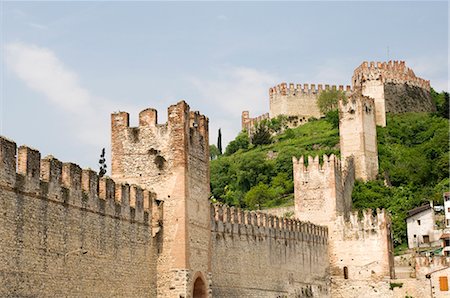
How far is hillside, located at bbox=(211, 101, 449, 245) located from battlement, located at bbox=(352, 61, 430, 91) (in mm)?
3813

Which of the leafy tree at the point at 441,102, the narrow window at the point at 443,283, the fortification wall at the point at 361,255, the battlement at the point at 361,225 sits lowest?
the narrow window at the point at 443,283

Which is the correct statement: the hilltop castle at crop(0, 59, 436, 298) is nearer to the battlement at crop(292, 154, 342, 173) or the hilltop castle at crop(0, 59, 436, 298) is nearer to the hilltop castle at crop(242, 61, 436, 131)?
the battlement at crop(292, 154, 342, 173)

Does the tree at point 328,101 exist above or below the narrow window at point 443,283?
above

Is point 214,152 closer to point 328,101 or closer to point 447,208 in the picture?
point 328,101

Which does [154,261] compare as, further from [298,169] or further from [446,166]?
[446,166]

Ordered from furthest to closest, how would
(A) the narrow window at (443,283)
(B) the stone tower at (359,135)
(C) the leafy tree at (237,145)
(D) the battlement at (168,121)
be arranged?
(C) the leafy tree at (237,145), (B) the stone tower at (359,135), (A) the narrow window at (443,283), (D) the battlement at (168,121)

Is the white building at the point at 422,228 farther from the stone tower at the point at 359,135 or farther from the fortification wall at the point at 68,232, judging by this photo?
the fortification wall at the point at 68,232

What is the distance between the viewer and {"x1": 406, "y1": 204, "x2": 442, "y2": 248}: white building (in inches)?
2309

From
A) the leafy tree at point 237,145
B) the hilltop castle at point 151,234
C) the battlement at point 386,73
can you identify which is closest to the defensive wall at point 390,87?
the battlement at point 386,73

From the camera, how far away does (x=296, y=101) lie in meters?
91.1

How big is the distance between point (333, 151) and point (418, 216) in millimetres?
15194

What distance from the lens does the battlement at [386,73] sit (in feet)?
258

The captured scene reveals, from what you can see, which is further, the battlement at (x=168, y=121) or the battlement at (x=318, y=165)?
the battlement at (x=318, y=165)

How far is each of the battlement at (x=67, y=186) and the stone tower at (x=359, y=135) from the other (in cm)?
3899
